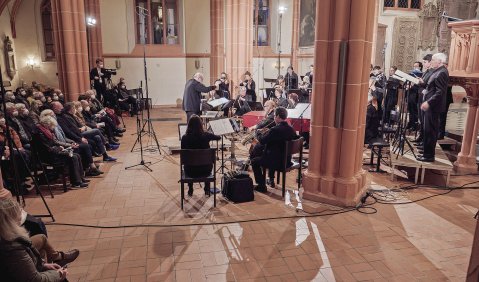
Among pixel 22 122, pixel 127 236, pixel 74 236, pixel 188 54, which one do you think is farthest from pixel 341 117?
pixel 188 54

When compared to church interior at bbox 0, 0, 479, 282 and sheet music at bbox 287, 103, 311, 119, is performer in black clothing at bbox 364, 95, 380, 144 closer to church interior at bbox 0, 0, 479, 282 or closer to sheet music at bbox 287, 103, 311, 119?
church interior at bbox 0, 0, 479, 282

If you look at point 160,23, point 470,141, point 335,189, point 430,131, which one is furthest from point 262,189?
point 160,23

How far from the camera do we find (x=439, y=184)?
7156mm

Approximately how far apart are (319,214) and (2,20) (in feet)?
54.8

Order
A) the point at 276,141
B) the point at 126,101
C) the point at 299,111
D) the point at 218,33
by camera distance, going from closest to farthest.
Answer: the point at 276,141 < the point at 299,111 < the point at 126,101 < the point at 218,33

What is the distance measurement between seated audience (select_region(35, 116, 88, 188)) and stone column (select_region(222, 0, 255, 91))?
7949mm

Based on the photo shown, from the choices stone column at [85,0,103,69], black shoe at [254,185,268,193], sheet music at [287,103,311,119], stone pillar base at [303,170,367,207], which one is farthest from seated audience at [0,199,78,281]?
stone column at [85,0,103,69]

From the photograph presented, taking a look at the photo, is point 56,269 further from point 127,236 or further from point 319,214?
point 319,214

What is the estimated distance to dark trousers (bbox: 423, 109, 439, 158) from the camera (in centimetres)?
713

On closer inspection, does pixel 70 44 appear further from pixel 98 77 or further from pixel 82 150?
pixel 82 150

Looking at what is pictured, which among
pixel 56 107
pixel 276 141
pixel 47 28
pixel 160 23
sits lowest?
pixel 276 141

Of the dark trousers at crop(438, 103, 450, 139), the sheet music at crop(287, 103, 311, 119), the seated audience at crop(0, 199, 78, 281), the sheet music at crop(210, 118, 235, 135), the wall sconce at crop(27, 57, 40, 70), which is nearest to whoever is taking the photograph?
the seated audience at crop(0, 199, 78, 281)

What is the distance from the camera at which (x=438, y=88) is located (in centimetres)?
698

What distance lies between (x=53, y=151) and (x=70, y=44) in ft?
17.0
